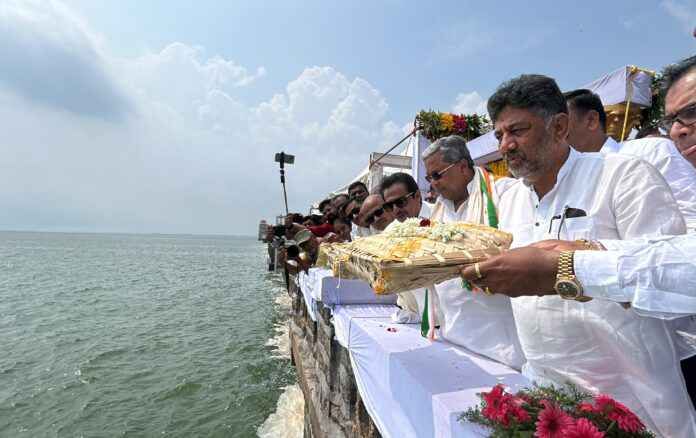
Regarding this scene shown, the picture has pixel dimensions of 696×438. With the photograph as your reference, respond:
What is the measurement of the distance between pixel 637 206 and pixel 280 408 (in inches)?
379

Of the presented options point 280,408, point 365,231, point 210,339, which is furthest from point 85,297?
point 365,231

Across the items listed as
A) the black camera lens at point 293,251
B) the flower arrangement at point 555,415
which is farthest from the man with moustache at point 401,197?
the flower arrangement at point 555,415

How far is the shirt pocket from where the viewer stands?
5.16 ft

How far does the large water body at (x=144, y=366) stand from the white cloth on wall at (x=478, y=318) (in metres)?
6.71

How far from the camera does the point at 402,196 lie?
3945 millimetres

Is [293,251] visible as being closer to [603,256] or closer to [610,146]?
[610,146]

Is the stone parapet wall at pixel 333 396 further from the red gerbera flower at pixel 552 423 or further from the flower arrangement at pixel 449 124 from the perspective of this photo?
the flower arrangement at pixel 449 124

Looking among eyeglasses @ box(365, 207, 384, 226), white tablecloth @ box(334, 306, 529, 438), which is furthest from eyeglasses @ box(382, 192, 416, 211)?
white tablecloth @ box(334, 306, 529, 438)

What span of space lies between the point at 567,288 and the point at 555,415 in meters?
0.48

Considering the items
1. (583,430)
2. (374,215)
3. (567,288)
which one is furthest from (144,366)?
(567,288)

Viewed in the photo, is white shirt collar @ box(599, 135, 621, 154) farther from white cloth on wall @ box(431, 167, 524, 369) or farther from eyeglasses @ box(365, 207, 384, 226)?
eyeglasses @ box(365, 207, 384, 226)

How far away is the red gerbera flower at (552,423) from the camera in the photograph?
1267 mm

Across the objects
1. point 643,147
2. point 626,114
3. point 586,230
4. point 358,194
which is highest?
point 626,114

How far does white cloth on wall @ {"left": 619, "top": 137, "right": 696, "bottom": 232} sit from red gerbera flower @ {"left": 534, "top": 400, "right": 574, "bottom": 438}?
44.5 inches
